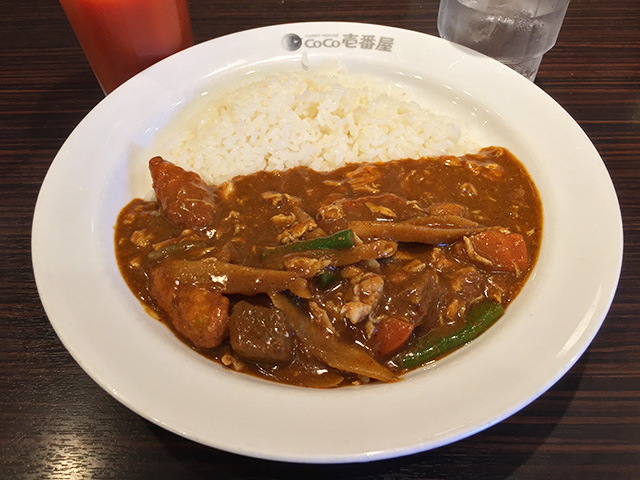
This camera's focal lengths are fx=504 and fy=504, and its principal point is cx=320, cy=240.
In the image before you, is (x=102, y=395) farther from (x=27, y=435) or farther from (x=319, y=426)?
(x=319, y=426)

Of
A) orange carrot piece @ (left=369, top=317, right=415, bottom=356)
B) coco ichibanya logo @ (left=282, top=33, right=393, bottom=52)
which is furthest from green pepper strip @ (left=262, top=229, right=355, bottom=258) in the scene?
coco ichibanya logo @ (left=282, top=33, right=393, bottom=52)

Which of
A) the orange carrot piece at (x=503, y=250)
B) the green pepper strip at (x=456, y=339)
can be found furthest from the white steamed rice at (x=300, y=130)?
the green pepper strip at (x=456, y=339)

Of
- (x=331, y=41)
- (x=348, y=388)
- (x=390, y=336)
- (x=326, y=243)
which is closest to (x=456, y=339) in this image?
(x=390, y=336)

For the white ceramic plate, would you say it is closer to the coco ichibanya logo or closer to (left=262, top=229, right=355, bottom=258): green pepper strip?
the coco ichibanya logo

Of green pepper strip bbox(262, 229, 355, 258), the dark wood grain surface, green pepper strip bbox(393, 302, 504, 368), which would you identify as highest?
green pepper strip bbox(262, 229, 355, 258)

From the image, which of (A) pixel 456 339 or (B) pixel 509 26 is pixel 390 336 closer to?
(A) pixel 456 339

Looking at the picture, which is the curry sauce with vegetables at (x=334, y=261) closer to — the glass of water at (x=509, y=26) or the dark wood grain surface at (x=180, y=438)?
the dark wood grain surface at (x=180, y=438)
